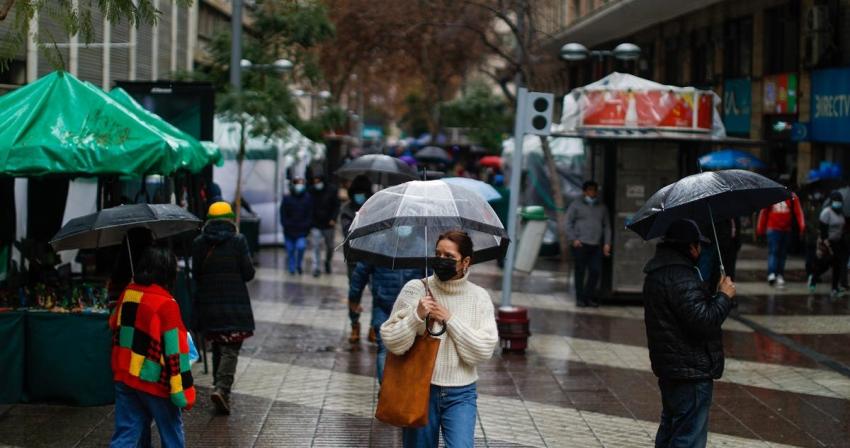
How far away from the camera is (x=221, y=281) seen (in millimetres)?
9914

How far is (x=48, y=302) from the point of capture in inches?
420

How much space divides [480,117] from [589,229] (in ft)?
108

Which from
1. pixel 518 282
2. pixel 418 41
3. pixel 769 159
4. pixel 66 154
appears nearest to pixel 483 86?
pixel 418 41

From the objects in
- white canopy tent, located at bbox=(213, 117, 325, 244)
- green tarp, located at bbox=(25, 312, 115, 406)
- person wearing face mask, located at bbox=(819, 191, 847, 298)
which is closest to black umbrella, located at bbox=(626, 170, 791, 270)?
green tarp, located at bbox=(25, 312, 115, 406)

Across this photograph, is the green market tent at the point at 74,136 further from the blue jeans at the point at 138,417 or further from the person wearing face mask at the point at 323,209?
the person wearing face mask at the point at 323,209

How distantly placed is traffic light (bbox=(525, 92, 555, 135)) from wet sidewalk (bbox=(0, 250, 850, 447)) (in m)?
2.38

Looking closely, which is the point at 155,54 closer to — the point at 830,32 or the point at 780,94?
the point at 780,94

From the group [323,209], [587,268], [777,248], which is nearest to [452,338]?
[587,268]

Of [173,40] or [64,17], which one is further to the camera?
[173,40]

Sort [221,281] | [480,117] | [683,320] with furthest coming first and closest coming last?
[480,117] → [221,281] → [683,320]

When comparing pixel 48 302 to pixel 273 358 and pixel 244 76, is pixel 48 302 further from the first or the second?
pixel 244 76

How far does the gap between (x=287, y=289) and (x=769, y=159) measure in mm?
14517

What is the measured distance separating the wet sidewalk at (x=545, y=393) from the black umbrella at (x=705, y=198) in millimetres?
2332

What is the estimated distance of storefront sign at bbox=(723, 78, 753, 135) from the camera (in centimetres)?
3022
